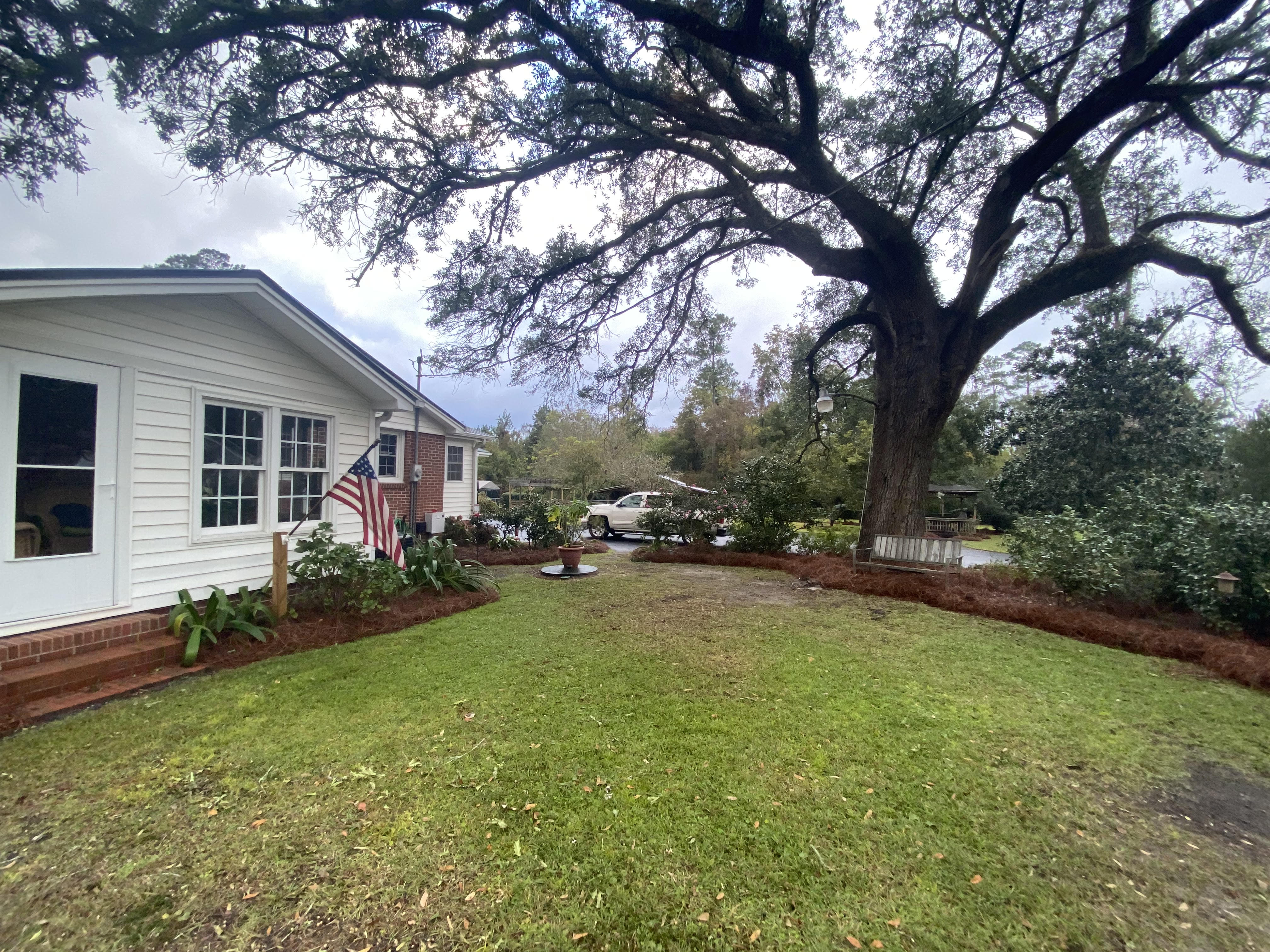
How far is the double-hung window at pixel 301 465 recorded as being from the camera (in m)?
6.03

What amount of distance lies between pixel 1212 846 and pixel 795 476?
9231 millimetres

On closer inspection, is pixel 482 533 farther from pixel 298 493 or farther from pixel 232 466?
pixel 232 466

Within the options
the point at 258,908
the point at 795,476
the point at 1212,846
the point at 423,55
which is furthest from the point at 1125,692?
the point at 423,55

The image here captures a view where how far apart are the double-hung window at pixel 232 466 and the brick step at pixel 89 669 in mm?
1298

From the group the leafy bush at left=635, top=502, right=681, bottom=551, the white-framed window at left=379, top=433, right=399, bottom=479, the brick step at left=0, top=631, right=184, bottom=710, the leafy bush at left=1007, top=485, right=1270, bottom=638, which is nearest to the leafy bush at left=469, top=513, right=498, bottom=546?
the white-framed window at left=379, top=433, right=399, bottom=479

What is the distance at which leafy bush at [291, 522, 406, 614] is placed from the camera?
5492 millimetres

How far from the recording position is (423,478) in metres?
13.4

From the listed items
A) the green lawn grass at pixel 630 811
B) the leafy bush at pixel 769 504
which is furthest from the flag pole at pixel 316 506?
the leafy bush at pixel 769 504

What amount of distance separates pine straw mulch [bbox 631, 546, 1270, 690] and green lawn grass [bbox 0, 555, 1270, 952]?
0.51 meters

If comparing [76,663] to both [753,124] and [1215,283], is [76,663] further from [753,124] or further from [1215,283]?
[1215,283]

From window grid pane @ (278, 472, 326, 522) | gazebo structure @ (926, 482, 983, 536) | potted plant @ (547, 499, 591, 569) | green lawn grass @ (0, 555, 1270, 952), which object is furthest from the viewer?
gazebo structure @ (926, 482, 983, 536)

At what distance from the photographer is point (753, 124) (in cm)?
814

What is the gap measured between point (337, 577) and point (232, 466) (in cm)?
155

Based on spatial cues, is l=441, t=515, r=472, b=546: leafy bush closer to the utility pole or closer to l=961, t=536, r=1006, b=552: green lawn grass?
the utility pole
